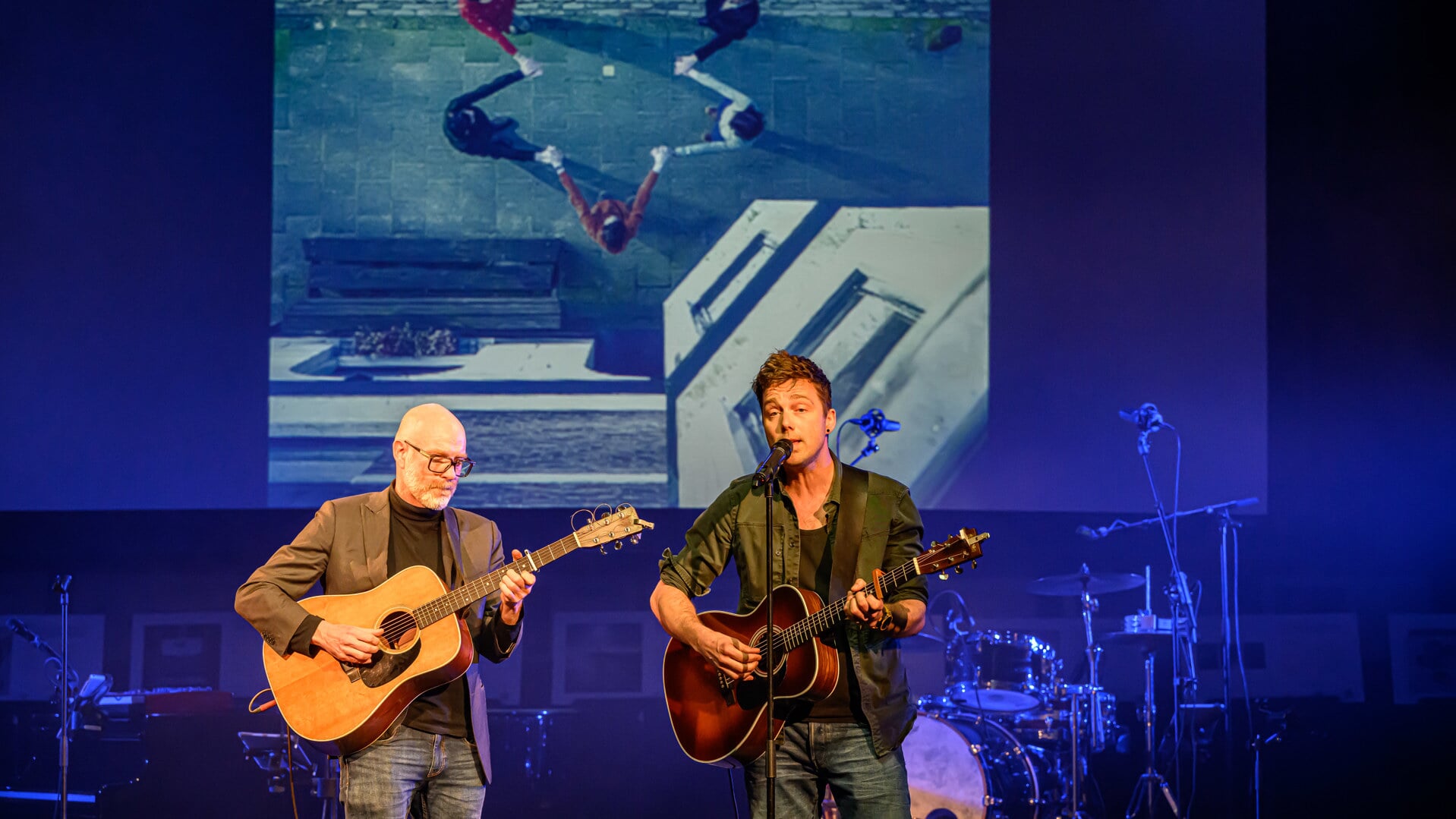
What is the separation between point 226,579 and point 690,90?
4.29m

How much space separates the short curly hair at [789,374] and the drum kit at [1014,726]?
3.20m

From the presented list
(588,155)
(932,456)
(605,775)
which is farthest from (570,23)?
(605,775)

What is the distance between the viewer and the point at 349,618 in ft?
12.7

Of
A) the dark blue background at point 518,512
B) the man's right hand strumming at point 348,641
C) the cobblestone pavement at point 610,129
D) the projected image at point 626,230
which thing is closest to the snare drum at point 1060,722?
the dark blue background at point 518,512

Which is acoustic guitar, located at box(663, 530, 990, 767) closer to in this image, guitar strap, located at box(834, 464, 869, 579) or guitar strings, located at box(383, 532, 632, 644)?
guitar strap, located at box(834, 464, 869, 579)

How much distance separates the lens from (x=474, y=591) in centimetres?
386

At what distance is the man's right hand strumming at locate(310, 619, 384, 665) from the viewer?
3.71 m

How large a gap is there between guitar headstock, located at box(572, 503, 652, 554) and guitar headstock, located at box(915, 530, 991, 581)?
0.97 metres

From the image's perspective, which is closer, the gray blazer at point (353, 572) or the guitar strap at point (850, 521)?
the guitar strap at point (850, 521)

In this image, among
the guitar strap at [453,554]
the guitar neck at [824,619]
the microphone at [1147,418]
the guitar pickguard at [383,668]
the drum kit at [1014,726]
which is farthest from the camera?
the microphone at [1147,418]

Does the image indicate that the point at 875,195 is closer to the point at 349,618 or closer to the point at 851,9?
the point at 851,9

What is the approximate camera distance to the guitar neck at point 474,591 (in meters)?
3.83

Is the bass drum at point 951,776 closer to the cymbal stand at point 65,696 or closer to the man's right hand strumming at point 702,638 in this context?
the man's right hand strumming at point 702,638

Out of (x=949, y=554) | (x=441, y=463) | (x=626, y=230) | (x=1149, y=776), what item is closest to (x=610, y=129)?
(x=626, y=230)
